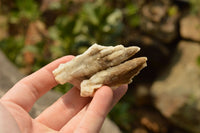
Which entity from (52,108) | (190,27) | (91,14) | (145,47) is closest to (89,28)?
(91,14)

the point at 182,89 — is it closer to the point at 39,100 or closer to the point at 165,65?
the point at 165,65

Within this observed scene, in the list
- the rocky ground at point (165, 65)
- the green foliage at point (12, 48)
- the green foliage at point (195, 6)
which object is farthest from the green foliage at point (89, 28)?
the green foliage at point (195, 6)

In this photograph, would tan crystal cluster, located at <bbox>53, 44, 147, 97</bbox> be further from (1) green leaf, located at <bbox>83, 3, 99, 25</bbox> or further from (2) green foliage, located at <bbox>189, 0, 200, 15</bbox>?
(2) green foliage, located at <bbox>189, 0, 200, 15</bbox>

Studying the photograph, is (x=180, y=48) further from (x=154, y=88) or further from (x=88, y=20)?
(x=88, y=20)

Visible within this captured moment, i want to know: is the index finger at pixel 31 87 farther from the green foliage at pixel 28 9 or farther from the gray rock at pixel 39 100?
the green foliage at pixel 28 9

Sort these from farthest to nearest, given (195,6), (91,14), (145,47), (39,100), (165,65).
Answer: (165,65) → (145,47) → (195,6) → (91,14) → (39,100)
